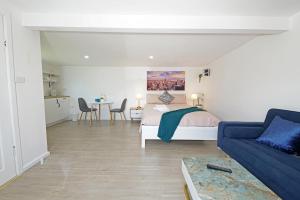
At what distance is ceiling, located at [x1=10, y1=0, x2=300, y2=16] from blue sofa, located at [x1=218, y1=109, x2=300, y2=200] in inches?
56.2

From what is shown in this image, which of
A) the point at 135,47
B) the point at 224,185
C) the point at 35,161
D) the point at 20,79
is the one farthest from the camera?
the point at 135,47

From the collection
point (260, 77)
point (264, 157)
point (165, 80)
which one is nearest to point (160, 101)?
point (165, 80)

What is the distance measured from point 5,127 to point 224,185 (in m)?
2.57

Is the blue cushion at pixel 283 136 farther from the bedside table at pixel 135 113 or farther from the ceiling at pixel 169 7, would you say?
the bedside table at pixel 135 113

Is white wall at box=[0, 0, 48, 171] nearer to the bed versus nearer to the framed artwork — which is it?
the bed

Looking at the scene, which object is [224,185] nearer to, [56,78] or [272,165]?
[272,165]

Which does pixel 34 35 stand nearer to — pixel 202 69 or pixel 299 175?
pixel 299 175

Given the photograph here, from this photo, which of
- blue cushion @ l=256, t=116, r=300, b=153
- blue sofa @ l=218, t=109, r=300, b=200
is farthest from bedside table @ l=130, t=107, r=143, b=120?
blue cushion @ l=256, t=116, r=300, b=153

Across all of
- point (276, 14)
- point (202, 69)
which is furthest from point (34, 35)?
point (202, 69)

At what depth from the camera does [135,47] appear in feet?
12.9

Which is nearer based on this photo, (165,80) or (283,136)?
(283,136)

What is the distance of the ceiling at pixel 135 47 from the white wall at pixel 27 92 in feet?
3.32

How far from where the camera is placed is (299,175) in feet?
4.26

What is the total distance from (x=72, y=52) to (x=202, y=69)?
4339 mm
